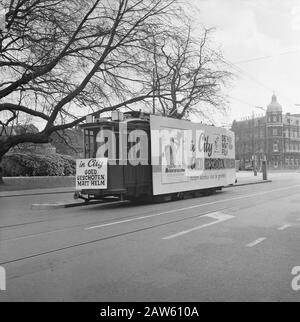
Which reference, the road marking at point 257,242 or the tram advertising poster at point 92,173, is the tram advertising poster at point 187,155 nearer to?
the tram advertising poster at point 92,173

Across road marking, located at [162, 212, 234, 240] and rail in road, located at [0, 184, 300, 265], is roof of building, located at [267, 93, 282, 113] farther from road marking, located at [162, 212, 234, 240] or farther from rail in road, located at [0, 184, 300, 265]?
road marking, located at [162, 212, 234, 240]

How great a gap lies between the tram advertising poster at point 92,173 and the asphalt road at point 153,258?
129 inches

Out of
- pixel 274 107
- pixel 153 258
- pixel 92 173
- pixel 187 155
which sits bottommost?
pixel 153 258

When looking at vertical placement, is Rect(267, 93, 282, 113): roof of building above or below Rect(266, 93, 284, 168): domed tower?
above

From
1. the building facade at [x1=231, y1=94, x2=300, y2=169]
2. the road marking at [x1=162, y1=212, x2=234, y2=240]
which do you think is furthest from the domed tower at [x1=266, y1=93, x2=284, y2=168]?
the road marking at [x1=162, y1=212, x2=234, y2=240]

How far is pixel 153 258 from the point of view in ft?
22.4

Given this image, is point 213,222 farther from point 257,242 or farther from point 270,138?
point 270,138

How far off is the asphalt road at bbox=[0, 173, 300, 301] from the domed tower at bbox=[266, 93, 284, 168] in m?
100

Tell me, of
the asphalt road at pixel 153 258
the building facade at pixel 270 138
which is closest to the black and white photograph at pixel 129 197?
the asphalt road at pixel 153 258

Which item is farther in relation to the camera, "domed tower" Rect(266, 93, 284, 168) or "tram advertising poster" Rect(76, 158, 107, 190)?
"domed tower" Rect(266, 93, 284, 168)

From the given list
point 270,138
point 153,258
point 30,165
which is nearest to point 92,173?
point 153,258

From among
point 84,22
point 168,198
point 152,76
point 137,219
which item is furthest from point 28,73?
point 137,219

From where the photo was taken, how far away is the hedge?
31859 millimetres

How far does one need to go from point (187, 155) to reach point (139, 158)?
3133 millimetres
